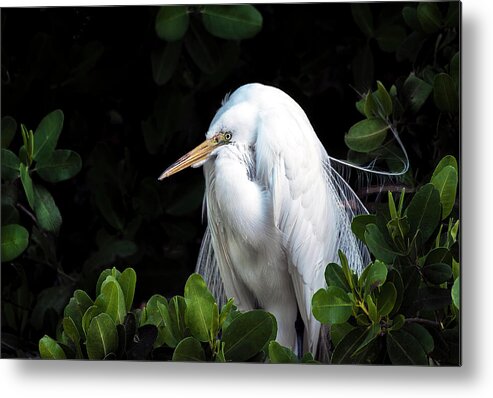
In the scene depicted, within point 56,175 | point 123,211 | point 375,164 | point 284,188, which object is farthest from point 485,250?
point 56,175

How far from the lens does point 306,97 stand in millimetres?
1896

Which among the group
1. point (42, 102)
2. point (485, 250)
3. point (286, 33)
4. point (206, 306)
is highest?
point (286, 33)

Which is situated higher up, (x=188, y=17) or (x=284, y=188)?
(x=188, y=17)

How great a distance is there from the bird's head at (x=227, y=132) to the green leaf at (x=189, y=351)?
336mm

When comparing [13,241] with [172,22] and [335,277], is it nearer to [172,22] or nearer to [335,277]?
[172,22]

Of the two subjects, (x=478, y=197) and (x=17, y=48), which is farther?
(x=17, y=48)

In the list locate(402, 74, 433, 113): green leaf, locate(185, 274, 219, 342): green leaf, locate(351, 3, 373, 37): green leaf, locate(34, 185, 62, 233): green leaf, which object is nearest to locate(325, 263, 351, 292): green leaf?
locate(185, 274, 219, 342): green leaf

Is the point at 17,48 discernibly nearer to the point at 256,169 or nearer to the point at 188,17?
the point at 188,17

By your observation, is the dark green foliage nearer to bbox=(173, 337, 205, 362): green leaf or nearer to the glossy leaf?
the glossy leaf

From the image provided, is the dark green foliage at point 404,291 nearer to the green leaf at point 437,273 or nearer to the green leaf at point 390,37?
the green leaf at point 437,273

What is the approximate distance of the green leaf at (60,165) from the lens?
1.97 metres

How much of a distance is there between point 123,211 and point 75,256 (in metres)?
0.14

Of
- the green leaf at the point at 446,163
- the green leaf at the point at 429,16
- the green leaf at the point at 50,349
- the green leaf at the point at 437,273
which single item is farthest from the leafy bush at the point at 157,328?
the green leaf at the point at 429,16

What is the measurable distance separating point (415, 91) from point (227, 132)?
38 centimetres
